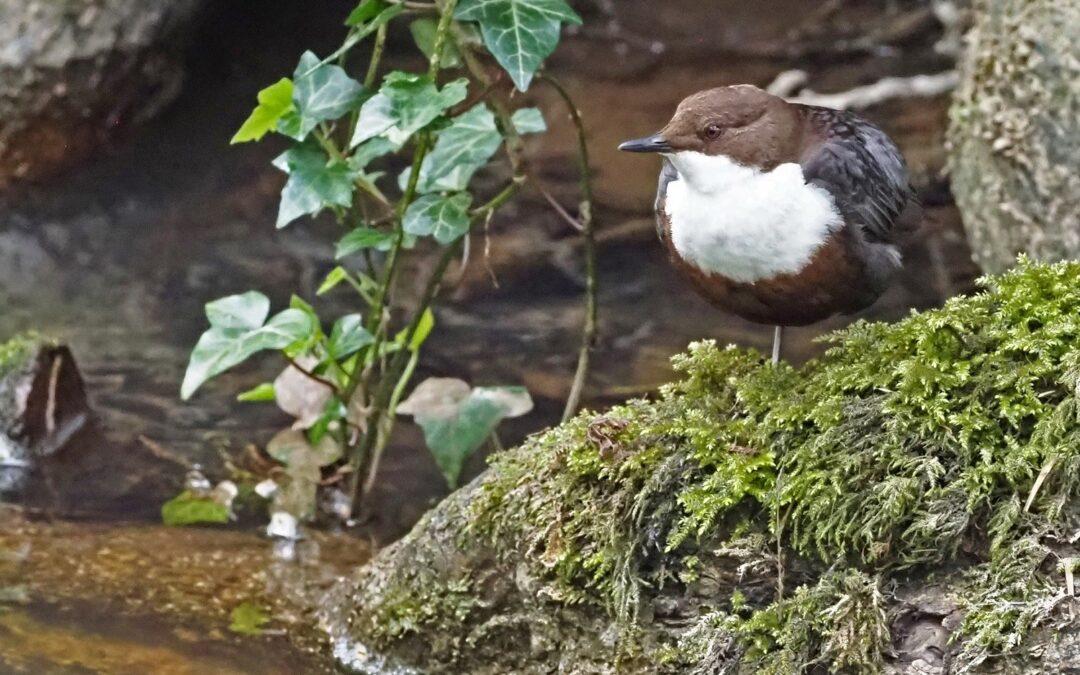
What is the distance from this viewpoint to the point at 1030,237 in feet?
15.3

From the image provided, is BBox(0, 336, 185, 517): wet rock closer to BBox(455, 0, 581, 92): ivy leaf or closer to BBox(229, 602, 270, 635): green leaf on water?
BBox(229, 602, 270, 635): green leaf on water

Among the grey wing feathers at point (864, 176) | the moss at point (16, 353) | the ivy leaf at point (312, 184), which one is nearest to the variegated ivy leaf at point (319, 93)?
the ivy leaf at point (312, 184)

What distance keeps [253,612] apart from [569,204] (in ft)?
11.2

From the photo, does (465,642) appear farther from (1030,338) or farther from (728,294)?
(1030,338)

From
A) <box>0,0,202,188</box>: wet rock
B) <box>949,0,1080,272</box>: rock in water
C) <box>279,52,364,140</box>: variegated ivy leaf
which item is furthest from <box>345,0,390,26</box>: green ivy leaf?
<box>0,0,202,188</box>: wet rock

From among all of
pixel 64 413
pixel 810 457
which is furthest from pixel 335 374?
pixel 810 457

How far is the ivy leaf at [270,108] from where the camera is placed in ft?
10.9

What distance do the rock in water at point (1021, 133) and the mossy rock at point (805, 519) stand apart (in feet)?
7.20

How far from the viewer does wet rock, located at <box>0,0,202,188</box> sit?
589cm

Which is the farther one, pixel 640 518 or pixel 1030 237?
pixel 1030 237

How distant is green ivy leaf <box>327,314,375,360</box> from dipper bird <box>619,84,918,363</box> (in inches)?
49.3

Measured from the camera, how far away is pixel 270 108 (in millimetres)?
3355

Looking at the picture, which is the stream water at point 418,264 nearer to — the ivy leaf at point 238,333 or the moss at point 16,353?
the moss at point 16,353

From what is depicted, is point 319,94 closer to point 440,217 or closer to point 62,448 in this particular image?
point 440,217
